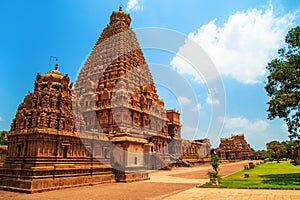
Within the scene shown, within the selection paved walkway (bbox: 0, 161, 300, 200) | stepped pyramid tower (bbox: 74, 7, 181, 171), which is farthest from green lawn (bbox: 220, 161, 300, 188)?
stepped pyramid tower (bbox: 74, 7, 181, 171)

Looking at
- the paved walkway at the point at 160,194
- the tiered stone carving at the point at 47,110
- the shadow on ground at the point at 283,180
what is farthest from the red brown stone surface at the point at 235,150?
the tiered stone carving at the point at 47,110

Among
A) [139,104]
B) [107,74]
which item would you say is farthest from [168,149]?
[107,74]

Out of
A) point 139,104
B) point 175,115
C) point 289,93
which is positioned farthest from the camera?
point 175,115

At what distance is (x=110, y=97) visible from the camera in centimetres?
4016

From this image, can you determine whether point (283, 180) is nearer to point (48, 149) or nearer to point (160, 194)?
point (160, 194)

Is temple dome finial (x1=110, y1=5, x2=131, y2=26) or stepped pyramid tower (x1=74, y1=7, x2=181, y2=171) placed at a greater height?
temple dome finial (x1=110, y1=5, x2=131, y2=26)

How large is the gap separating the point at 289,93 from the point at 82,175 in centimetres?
2119

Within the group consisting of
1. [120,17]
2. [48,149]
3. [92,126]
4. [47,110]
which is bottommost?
[48,149]

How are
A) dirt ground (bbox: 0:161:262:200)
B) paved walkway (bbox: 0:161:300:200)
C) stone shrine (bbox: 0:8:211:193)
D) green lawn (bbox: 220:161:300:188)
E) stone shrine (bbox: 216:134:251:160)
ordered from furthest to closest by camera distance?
stone shrine (bbox: 216:134:251:160)
stone shrine (bbox: 0:8:211:193)
green lawn (bbox: 220:161:300:188)
dirt ground (bbox: 0:161:262:200)
paved walkway (bbox: 0:161:300:200)

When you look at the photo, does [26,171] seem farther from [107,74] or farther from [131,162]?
[107,74]

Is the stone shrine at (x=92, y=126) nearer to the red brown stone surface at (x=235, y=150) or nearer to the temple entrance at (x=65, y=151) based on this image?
the temple entrance at (x=65, y=151)

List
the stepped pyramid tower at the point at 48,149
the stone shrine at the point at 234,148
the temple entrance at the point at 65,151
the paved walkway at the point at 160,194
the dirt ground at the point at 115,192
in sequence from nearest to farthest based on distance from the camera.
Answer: the paved walkway at the point at 160,194 < the dirt ground at the point at 115,192 < the stepped pyramid tower at the point at 48,149 < the temple entrance at the point at 65,151 < the stone shrine at the point at 234,148

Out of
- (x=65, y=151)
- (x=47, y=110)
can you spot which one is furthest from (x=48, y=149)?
(x=47, y=110)

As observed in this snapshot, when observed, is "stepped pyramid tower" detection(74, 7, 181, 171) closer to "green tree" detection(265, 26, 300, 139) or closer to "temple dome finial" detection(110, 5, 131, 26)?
"temple dome finial" detection(110, 5, 131, 26)
